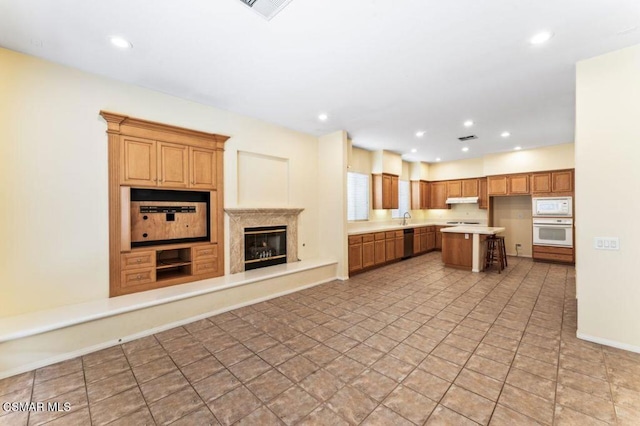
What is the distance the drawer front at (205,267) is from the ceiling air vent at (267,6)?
3326 millimetres

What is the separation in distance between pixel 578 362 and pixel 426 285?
2454 millimetres

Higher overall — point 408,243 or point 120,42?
point 120,42

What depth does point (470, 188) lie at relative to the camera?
8156 millimetres

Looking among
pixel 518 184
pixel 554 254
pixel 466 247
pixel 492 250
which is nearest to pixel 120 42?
pixel 466 247

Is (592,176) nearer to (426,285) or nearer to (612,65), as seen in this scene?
(612,65)

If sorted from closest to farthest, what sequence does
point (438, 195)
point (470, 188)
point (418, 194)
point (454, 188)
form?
1. point (470, 188)
2. point (454, 188)
3. point (418, 194)
4. point (438, 195)

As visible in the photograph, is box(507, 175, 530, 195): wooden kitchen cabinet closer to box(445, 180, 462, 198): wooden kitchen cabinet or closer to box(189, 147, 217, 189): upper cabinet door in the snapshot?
box(445, 180, 462, 198): wooden kitchen cabinet

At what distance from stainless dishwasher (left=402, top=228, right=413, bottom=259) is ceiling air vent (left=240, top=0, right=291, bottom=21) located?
20.2 feet

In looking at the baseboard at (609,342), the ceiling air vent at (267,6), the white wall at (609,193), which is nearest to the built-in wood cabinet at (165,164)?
the ceiling air vent at (267,6)

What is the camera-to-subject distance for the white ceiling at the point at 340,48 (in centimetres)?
212

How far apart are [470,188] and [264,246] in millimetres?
6790

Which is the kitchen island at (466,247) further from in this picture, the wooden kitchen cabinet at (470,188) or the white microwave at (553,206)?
the wooden kitchen cabinet at (470,188)

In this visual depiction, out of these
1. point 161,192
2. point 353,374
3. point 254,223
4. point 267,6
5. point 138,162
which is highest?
point 267,6

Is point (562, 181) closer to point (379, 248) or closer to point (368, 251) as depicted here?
point (379, 248)
